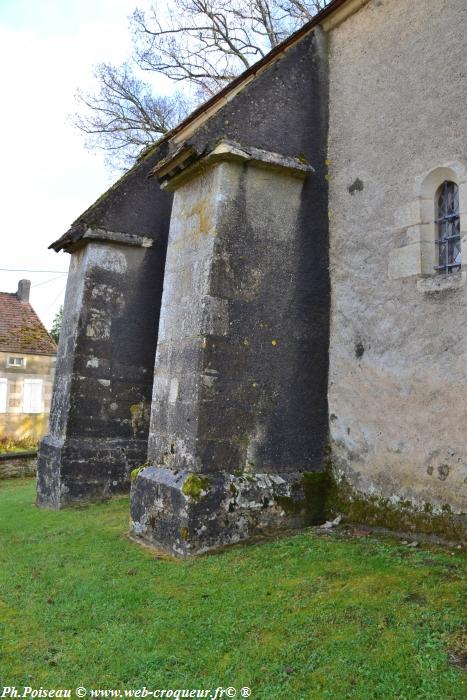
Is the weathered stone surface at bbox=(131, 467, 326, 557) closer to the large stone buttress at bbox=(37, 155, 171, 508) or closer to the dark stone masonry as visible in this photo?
the dark stone masonry

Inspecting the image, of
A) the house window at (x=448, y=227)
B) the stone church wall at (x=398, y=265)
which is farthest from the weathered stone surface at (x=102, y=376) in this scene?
the house window at (x=448, y=227)

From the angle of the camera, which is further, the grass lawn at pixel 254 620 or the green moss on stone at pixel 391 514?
the green moss on stone at pixel 391 514

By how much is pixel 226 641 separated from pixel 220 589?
80 centimetres

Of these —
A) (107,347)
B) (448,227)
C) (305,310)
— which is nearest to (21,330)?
(107,347)

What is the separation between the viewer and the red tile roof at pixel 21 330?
21.7 m

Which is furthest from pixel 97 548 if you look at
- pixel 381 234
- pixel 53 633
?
pixel 381 234

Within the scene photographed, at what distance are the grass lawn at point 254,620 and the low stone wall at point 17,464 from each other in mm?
10182

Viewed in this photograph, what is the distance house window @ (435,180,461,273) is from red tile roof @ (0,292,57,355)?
1869cm

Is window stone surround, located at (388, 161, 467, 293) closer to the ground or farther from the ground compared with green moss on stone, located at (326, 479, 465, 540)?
farther from the ground

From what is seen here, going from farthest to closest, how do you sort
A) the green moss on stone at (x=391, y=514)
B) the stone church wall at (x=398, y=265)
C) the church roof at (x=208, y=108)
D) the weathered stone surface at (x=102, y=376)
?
the weathered stone surface at (x=102, y=376) < the church roof at (x=208, y=108) < the stone church wall at (x=398, y=265) < the green moss on stone at (x=391, y=514)

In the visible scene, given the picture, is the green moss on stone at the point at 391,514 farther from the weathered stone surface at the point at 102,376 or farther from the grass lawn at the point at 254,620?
the weathered stone surface at the point at 102,376

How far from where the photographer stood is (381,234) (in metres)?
5.98

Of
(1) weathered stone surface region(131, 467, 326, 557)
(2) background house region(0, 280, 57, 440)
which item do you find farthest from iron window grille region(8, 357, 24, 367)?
(1) weathered stone surface region(131, 467, 326, 557)

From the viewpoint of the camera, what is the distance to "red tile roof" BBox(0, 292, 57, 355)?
21.7m
